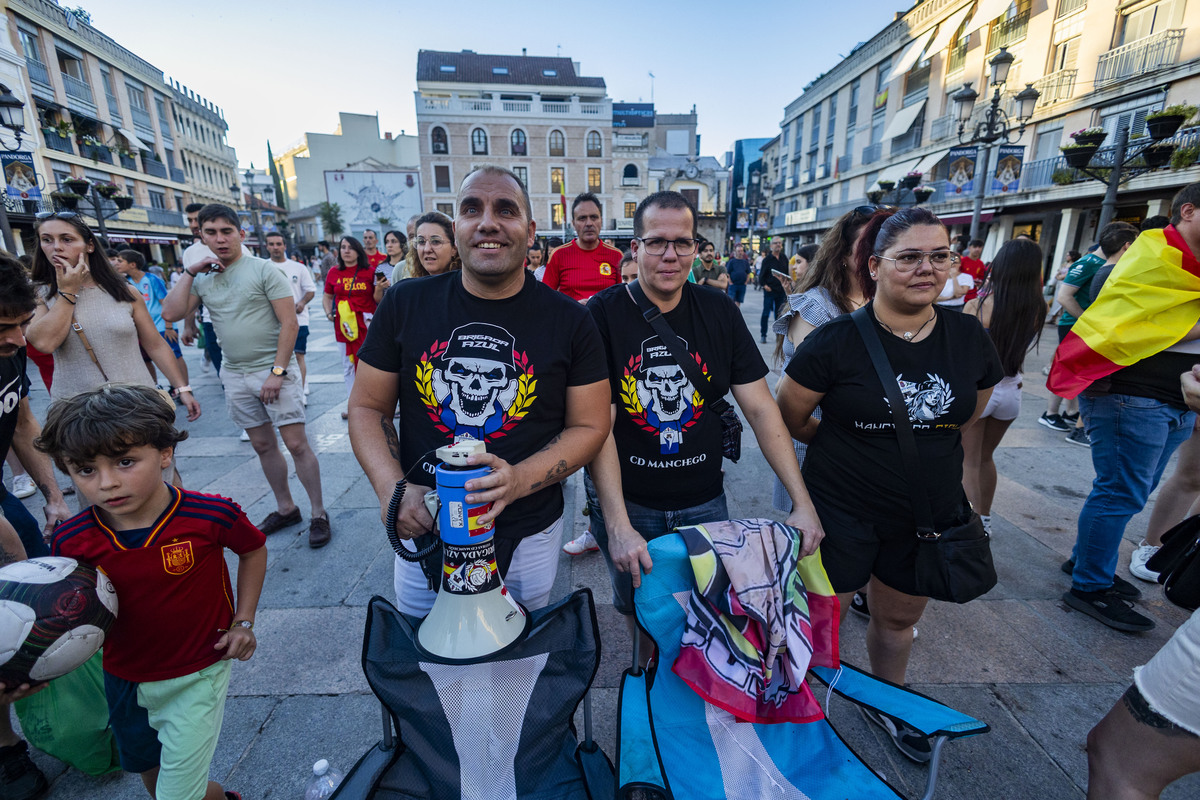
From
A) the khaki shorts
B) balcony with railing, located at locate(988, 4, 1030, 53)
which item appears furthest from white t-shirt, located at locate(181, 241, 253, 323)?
balcony with railing, located at locate(988, 4, 1030, 53)

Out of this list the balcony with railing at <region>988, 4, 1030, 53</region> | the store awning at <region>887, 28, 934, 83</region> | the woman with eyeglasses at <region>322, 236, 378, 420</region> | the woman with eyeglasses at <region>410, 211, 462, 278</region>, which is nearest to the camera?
the woman with eyeglasses at <region>410, 211, 462, 278</region>

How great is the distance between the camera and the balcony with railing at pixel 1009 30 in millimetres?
19634

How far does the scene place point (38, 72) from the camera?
77.7 ft

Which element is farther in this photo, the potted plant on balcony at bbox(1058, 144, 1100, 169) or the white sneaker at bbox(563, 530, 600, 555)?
the potted plant on balcony at bbox(1058, 144, 1100, 169)

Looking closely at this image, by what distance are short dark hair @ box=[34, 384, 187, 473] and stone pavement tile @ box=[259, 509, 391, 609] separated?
1.81m

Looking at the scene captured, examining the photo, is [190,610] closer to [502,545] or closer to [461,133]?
[502,545]

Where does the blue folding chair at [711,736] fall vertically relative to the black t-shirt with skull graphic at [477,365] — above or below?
below

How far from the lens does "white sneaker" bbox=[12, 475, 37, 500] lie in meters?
4.41

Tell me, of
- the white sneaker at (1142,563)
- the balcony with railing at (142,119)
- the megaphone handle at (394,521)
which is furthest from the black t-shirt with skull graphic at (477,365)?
the balcony with railing at (142,119)

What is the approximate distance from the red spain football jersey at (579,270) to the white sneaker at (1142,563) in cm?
418

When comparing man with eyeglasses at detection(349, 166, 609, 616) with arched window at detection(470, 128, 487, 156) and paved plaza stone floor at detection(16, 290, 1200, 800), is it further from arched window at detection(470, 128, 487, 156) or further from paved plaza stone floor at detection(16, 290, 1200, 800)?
arched window at detection(470, 128, 487, 156)

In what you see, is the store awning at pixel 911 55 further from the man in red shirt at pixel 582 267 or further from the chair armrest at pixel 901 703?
the chair armrest at pixel 901 703

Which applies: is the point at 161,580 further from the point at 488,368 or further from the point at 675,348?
the point at 675,348

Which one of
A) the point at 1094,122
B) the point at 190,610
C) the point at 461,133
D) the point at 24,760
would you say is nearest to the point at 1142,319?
the point at 190,610
